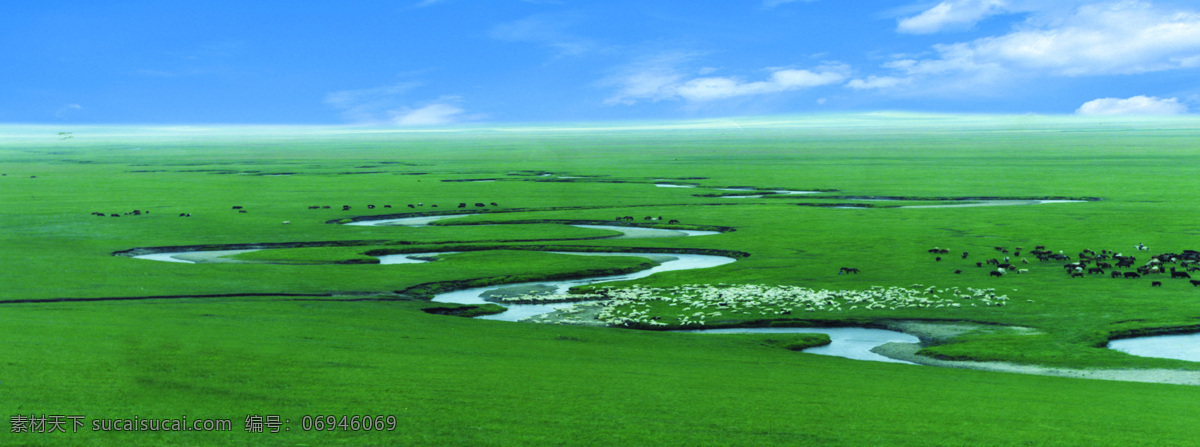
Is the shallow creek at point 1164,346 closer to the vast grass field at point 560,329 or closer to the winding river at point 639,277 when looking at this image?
the vast grass field at point 560,329

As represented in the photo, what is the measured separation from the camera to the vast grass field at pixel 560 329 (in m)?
17.9

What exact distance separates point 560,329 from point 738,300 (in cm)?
785

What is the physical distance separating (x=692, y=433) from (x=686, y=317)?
628 inches

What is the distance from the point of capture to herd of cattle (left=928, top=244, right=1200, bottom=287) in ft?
130

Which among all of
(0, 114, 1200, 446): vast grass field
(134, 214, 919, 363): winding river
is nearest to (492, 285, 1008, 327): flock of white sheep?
(0, 114, 1200, 446): vast grass field

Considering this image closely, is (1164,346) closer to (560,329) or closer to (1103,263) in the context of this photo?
(1103,263)

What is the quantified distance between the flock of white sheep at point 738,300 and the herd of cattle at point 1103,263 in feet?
18.0

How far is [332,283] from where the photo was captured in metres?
40.0

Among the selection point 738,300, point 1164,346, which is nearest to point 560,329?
point 738,300

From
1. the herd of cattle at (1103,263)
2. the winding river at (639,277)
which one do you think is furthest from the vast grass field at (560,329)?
the winding river at (639,277)

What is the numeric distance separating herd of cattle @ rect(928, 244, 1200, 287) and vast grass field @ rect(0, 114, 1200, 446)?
75 cm

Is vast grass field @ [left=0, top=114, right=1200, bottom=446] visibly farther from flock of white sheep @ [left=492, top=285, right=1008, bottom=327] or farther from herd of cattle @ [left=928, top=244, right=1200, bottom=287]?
herd of cattle @ [left=928, top=244, right=1200, bottom=287]

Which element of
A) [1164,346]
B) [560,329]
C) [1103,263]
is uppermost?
[1103,263]

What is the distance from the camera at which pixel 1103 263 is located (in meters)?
41.7
